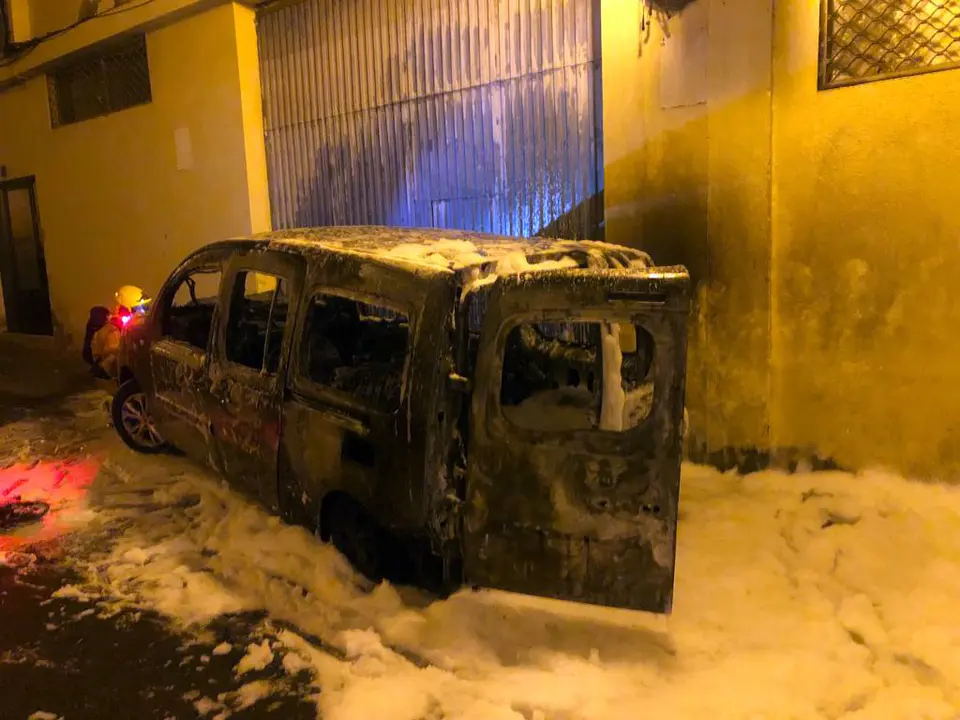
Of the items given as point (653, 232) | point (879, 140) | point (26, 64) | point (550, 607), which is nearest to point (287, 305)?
point (550, 607)

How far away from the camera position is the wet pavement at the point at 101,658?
3094 millimetres

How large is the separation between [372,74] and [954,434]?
19.0 feet

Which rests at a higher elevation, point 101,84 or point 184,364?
point 101,84

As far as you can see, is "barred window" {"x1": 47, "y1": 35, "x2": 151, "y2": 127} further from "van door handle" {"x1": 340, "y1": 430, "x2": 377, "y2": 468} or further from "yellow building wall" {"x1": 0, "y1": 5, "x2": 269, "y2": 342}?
"van door handle" {"x1": 340, "y1": 430, "x2": 377, "y2": 468}

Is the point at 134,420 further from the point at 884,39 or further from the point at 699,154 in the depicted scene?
the point at 884,39

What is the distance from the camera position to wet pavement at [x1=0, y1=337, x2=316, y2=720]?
309cm

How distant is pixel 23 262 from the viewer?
502 inches

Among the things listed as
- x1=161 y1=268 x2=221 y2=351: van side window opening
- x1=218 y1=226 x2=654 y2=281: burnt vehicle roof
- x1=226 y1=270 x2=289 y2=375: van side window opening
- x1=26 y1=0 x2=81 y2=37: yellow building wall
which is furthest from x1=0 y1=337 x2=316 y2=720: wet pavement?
x1=26 y1=0 x2=81 y2=37: yellow building wall

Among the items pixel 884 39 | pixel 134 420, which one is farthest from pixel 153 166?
pixel 884 39

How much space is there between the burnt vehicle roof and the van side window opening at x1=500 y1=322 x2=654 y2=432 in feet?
1.13

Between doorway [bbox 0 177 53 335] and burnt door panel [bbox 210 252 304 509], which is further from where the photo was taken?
doorway [bbox 0 177 53 335]

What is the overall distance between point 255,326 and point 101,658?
2.37 m

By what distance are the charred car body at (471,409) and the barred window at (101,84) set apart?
6467 mm

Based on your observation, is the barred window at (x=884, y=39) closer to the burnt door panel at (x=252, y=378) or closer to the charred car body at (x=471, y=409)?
the charred car body at (x=471, y=409)
